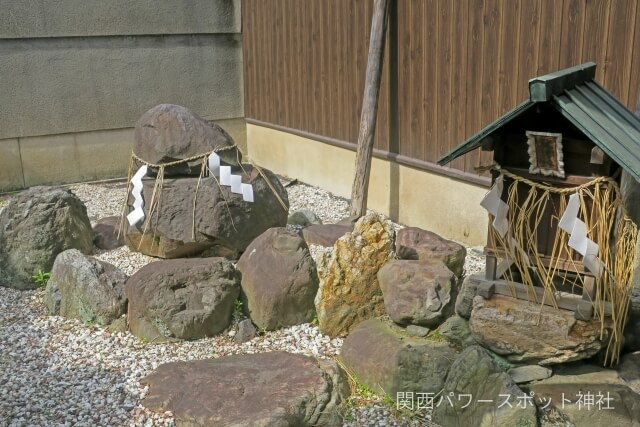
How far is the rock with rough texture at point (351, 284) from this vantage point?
4.14 metres

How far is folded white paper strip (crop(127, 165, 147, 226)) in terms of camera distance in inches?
202

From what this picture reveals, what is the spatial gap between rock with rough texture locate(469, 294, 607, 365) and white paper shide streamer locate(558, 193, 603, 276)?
0.36m

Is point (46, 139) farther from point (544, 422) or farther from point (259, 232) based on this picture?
point (544, 422)

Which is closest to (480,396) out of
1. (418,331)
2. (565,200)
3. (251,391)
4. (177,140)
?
(418,331)

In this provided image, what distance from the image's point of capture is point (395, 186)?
6.54m

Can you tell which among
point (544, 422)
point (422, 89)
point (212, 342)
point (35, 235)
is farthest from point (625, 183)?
point (35, 235)

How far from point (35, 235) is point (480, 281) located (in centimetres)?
343

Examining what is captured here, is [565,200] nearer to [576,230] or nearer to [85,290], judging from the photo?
[576,230]

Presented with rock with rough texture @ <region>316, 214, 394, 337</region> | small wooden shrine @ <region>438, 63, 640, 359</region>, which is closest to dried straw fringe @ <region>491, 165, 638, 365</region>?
small wooden shrine @ <region>438, 63, 640, 359</region>

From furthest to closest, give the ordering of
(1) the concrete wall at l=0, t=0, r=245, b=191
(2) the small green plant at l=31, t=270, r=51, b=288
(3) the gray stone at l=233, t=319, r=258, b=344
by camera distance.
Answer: (1) the concrete wall at l=0, t=0, r=245, b=191, (2) the small green plant at l=31, t=270, r=51, b=288, (3) the gray stone at l=233, t=319, r=258, b=344

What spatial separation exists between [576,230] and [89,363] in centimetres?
279

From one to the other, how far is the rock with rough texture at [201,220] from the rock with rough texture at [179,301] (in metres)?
0.63

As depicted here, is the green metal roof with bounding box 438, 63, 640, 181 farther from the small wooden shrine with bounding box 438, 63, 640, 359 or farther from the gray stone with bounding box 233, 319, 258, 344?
the gray stone with bounding box 233, 319, 258, 344

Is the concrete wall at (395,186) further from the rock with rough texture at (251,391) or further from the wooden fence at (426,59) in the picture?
the rock with rough texture at (251,391)
